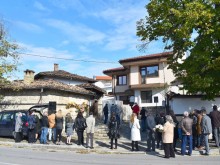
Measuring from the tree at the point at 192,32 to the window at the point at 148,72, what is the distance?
2184cm

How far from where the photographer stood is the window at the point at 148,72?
40.0m

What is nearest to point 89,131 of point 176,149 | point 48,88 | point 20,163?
point 176,149

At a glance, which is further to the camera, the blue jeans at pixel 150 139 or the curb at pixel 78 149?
the blue jeans at pixel 150 139

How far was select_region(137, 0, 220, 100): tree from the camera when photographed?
15.4 meters

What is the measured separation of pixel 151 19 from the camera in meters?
18.2

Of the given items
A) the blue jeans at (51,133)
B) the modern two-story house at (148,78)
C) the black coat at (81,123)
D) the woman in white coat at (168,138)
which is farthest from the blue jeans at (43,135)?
the modern two-story house at (148,78)

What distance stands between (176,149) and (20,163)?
303 inches

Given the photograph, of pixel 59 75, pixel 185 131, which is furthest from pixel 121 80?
pixel 185 131

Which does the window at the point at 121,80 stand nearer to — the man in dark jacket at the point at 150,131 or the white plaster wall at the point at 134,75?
the white plaster wall at the point at 134,75

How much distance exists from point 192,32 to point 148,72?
959 inches

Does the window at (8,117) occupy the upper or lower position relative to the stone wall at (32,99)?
lower

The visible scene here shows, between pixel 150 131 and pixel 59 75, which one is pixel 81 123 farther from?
pixel 59 75

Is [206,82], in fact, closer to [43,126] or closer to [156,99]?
[43,126]

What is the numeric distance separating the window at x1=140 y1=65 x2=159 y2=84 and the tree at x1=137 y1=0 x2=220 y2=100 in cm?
2184
